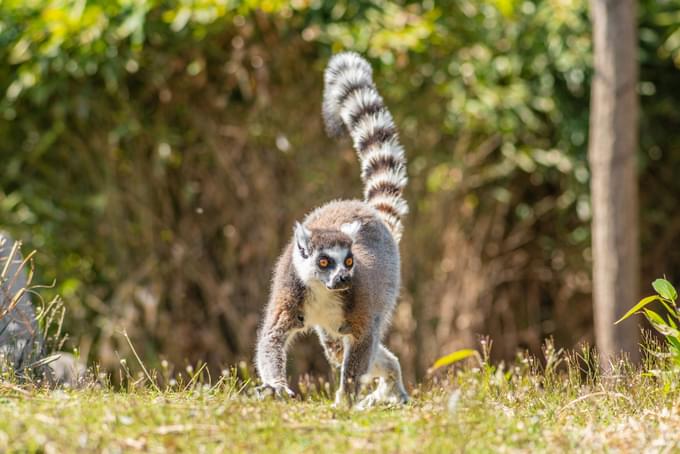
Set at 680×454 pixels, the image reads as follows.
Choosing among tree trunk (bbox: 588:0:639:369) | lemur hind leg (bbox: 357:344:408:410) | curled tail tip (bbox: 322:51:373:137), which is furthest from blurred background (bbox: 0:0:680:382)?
lemur hind leg (bbox: 357:344:408:410)

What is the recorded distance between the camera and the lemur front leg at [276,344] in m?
4.26

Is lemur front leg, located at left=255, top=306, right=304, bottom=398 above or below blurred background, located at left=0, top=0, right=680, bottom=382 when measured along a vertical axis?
below

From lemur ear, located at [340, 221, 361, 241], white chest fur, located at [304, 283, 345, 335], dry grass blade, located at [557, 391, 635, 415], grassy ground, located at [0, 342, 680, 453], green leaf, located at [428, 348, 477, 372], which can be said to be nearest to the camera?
grassy ground, located at [0, 342, 680, 453]

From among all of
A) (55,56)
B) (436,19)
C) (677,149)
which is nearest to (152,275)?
(55,56)

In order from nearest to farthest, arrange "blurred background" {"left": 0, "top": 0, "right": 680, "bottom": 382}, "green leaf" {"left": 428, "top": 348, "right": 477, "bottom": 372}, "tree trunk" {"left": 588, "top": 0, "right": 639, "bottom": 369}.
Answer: "green leaf" {"left": 428, "top": 348, "right": 477, "bottom": 372} < "tree trunk" {"left": 588, "top": 0, "right": 639, "bottom": 369} < "blurred background" {"left": 0, "top": 0, "right": 680, "bottom": 382}

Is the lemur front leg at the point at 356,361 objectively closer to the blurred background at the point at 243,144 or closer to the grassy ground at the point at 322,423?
the grassy ground at the point at 322,423

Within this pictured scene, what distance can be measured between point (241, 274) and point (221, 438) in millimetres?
4631

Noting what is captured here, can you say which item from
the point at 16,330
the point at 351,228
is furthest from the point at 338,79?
the point at 16,330

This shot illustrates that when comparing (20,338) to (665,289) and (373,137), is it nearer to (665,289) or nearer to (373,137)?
(373,137)

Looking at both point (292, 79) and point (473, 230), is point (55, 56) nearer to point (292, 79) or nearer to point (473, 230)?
point (292, 79)

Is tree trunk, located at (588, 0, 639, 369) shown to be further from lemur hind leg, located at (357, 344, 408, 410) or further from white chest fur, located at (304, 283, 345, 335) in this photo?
white chest fur, located at (304, 283, 345, 335)

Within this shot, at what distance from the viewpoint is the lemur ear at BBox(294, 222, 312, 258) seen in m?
4.45

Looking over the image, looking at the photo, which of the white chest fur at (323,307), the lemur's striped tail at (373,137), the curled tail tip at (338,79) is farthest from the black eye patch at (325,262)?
the curled tail tip at (338,79)

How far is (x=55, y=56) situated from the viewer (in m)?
7.11
